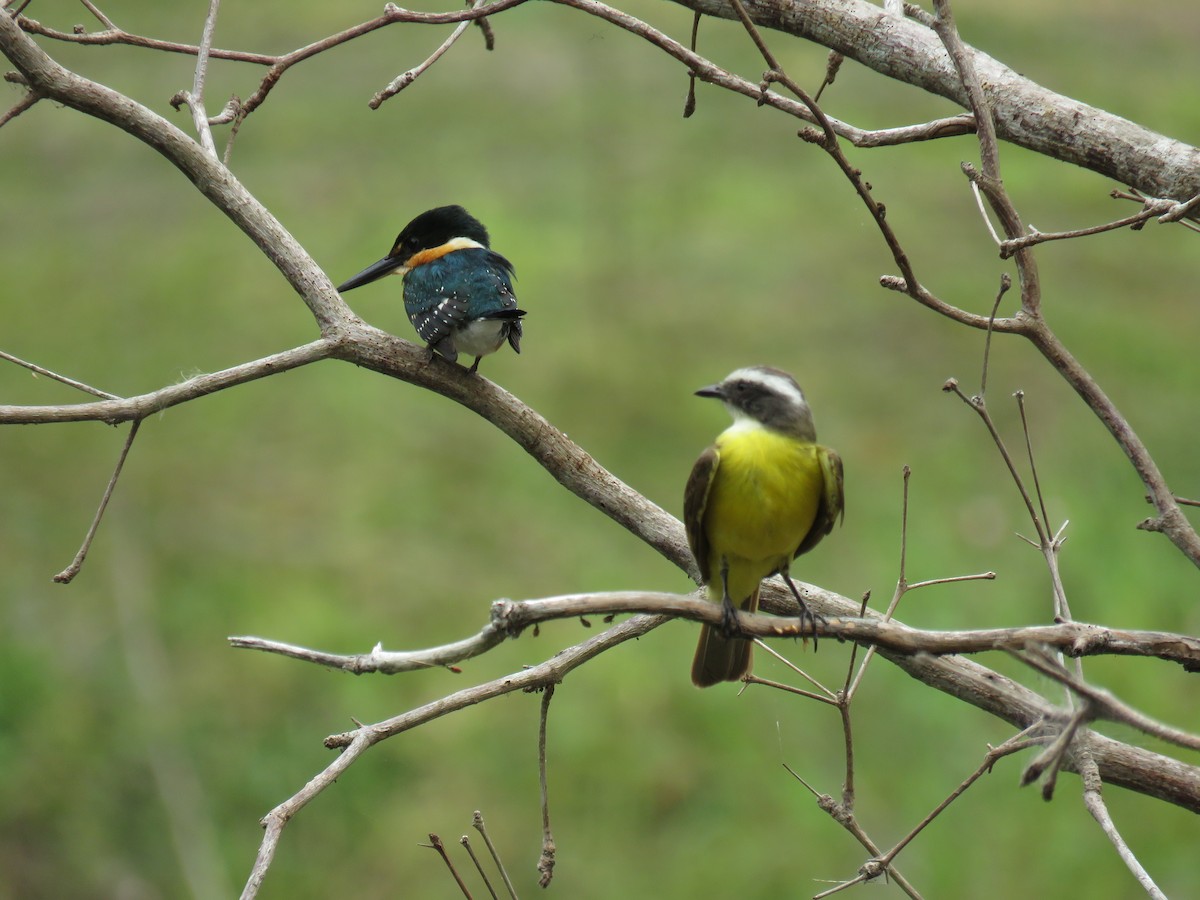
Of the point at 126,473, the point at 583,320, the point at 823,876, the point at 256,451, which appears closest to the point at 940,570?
the point at 823,876

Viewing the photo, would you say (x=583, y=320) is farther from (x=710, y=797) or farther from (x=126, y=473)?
(x=710, y=797)

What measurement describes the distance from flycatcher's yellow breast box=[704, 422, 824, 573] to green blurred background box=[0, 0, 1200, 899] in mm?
2911

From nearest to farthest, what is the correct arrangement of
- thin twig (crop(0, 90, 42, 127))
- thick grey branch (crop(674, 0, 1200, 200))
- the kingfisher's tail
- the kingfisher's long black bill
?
thick grey branch (crop(674, 0, 1200, 200)) < thin twig (crop(0, 90, 42, 127)) < the kingfisher's tail < the kingfisher's long black bill

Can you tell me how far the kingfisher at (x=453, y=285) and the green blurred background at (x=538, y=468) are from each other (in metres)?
2.43

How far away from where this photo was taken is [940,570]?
284 inches

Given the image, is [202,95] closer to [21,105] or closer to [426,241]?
[21,105]

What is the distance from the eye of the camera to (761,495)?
3338 millimetres

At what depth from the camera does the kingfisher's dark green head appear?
494 centimetres

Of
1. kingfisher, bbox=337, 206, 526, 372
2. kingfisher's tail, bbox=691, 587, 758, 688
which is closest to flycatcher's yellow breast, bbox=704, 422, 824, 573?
kingfisher's tail, bbox=691, 587, 758, 688

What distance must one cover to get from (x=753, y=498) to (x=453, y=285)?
1.57 metres

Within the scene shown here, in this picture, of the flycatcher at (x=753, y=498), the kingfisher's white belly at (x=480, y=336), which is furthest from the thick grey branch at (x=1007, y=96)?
the kingfisher's white belly at (x=480, y=336)

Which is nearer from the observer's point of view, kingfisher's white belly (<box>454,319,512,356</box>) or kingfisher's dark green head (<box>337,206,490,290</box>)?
kingfisher's white belly (<box>454,319,512,356</box>)

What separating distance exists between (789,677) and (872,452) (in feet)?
6.50

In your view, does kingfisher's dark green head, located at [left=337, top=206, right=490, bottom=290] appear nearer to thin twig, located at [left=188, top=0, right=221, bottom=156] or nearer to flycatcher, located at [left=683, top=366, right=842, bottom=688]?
thin twig, located at [left=188, top=0, right=221, bottom=156]
